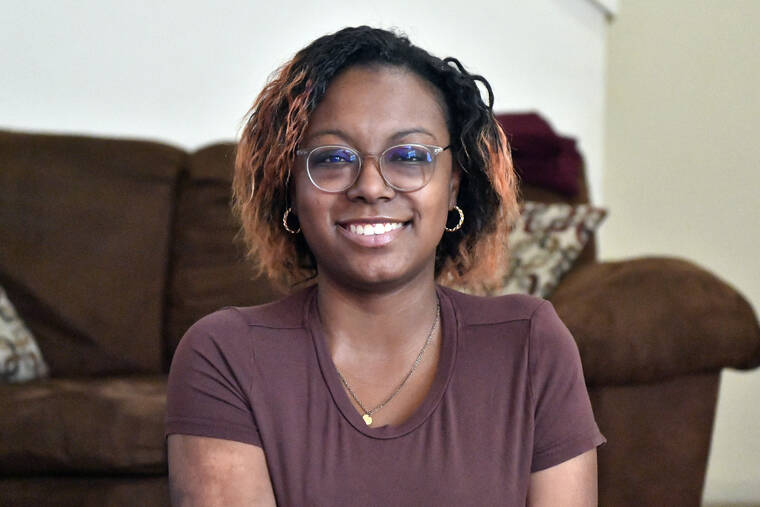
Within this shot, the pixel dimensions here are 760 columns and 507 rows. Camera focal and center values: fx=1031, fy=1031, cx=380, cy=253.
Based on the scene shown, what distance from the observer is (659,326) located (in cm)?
216

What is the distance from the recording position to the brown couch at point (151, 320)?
2086 mm

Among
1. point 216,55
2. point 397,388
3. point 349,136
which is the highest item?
point 216,55

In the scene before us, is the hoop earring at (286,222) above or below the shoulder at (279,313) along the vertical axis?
above

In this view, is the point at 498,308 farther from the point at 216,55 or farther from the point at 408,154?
the point at 216,55

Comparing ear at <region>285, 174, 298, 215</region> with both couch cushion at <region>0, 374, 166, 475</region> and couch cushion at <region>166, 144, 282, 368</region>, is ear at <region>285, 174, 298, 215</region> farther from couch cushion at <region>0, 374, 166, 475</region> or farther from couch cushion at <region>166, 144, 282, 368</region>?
couch cushion at <region>166, 144, 282, 368</region>

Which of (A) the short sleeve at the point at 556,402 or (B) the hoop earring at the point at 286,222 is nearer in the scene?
(A) the short sleeve at the point at 556,402

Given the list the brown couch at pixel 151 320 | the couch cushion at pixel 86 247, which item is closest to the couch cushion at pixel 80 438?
the brown couch at pixel 151 320

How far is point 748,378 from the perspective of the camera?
3172 millimetres

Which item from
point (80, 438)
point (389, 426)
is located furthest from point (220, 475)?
point (80, 438)

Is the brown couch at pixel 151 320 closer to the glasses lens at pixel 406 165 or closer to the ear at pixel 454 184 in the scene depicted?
the ear at pixel 454 184

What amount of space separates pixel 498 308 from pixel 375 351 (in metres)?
0.17

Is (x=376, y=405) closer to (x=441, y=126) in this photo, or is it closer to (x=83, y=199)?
(x=441, y=126)

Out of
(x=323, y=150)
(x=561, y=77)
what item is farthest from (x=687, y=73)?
(x=323, y=150)

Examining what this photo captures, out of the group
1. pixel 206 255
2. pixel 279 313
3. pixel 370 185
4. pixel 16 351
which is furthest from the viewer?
pixel 206 255
